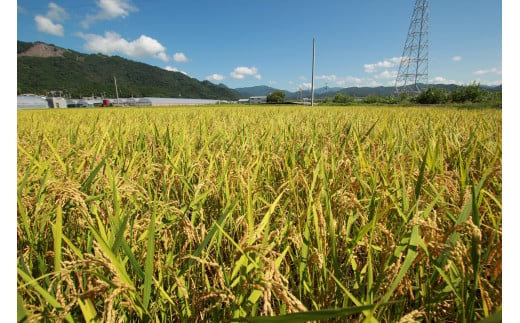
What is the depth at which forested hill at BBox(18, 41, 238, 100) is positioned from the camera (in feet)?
204

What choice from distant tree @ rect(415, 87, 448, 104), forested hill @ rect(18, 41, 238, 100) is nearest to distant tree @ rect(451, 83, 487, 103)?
distant tree @ rect(415, 87, 448, 104)

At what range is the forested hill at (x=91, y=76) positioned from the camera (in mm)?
62156

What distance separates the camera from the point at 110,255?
0.49 m

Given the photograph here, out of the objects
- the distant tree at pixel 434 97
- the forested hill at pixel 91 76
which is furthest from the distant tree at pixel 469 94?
the forested hill at pixel 91 76

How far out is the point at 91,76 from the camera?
79.4 m

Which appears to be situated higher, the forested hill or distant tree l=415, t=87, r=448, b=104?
the forested hill

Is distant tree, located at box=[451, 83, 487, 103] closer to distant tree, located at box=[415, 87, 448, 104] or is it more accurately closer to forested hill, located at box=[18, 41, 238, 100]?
distant tree, located at box=[415, 87, 448, 104]

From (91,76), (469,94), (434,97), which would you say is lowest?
(469,94)

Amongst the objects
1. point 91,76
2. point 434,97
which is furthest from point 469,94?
point 91,76

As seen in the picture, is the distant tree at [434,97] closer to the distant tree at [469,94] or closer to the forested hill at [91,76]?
the distant tree at [469,94]

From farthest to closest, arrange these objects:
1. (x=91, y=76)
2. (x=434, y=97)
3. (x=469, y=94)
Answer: (x=91, y=76) → (x=434, y=97) → (x=469, y=94)

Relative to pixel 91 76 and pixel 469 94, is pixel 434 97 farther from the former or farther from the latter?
pixel 91 76
